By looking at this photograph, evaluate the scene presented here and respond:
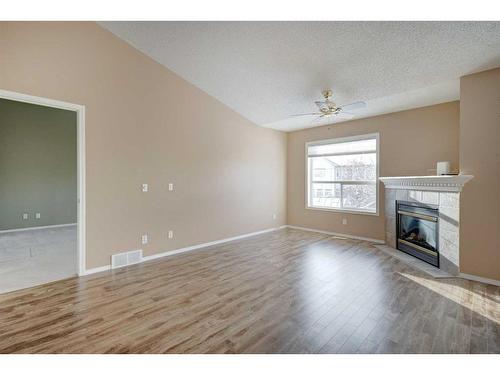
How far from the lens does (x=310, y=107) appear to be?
16.3ft

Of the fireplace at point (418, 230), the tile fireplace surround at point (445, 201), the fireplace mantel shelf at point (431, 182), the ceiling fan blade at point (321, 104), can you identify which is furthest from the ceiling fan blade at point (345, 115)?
the fireplace at point (418, 230)

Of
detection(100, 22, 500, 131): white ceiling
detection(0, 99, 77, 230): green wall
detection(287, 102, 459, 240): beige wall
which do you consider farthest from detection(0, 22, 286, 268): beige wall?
detection(0, 99, 77, 230): green wall

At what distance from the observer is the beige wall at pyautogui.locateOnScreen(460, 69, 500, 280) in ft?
10.4

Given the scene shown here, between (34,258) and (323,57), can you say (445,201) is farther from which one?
(34,258)

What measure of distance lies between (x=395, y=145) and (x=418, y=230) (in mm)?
1710

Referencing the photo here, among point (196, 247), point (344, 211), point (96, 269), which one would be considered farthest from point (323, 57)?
point (96, 269)

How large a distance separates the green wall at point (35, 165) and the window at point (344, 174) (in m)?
6.77

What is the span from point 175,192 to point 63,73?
2.28m

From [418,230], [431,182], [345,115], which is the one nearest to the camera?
[431,182]

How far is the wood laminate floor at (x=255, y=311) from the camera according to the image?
1956 millimetres

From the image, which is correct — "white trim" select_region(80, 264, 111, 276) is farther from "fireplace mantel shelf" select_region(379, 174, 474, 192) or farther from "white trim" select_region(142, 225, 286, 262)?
"fireplace mantel shelf" select_region(379, 174, 474, 192)

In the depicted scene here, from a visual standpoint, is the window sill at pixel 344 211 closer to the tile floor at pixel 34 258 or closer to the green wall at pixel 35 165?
the tile floor at pixel 34 258

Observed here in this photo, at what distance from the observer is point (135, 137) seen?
3963 mm
